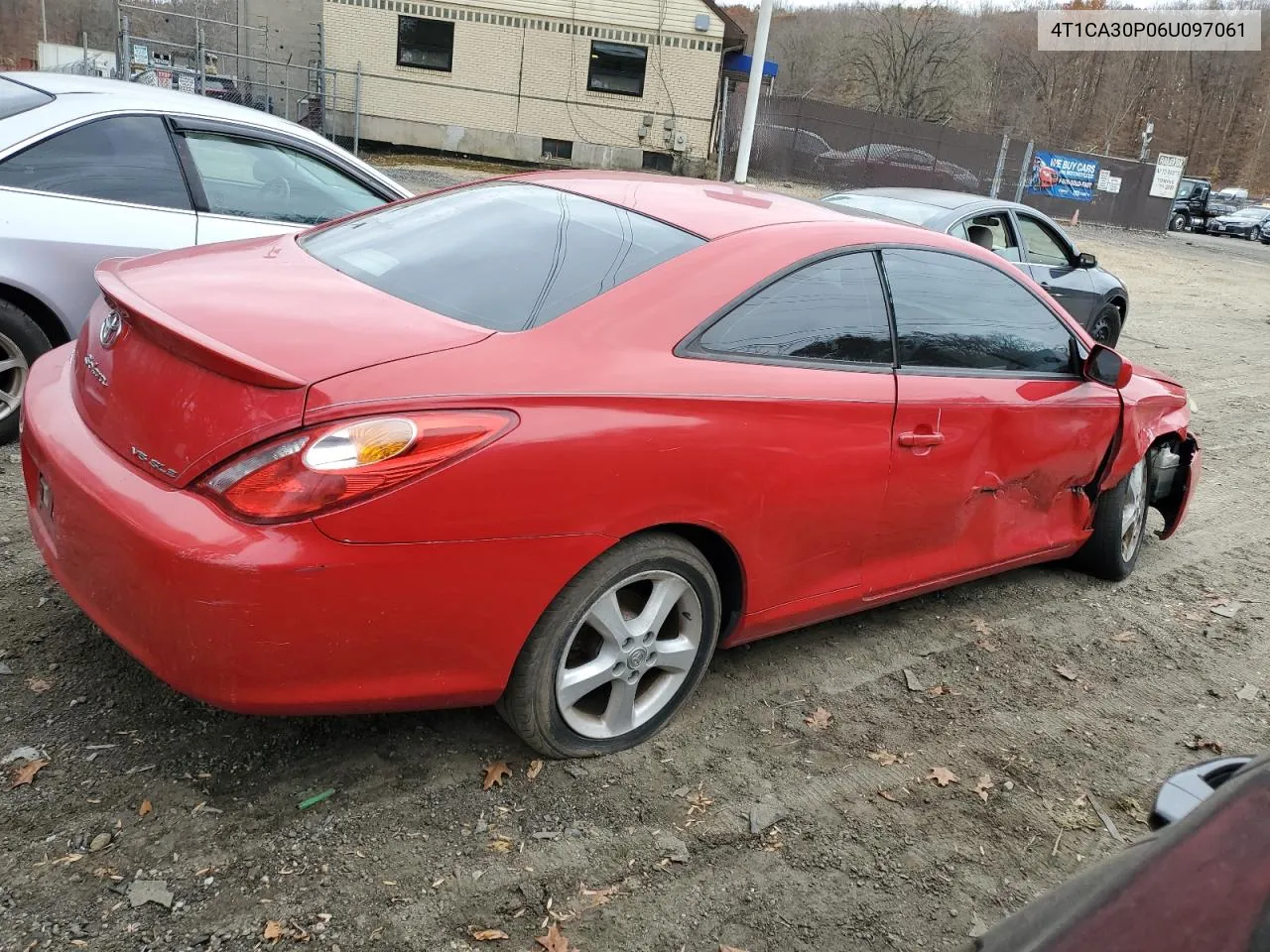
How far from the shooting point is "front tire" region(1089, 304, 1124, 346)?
9.74 m

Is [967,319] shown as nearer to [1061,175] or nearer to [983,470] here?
[983,470]

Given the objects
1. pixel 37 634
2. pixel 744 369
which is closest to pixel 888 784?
pixel 744 369

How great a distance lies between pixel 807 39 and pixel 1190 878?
78594mm

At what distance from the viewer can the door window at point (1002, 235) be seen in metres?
8.51

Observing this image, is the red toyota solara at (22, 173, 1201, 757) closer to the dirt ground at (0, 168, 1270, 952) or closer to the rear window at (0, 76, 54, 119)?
the dirt ground at (0, 168, 1270, 952)

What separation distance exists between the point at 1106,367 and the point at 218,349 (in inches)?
131

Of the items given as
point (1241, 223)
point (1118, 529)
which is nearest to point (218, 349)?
point (1118, 529)

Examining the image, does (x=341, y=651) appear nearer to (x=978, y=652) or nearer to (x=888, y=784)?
(x=888, y=784)

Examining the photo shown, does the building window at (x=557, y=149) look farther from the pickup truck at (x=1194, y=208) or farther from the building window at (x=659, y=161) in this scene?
the pickup truck at (x=1194, y=208)

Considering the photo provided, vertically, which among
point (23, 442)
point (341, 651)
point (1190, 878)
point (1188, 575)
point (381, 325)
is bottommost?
point (1188, 575)

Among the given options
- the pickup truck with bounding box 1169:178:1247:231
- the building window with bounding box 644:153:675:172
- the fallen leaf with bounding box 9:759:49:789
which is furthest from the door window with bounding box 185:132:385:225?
the pickup truck with bounding box 1169:178:1247:231

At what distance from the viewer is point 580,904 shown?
244cm

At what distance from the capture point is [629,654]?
9.47 feet

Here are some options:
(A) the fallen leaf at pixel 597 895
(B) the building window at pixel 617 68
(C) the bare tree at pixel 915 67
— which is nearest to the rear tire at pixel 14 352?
(A) the fallen leaf at pixel 597 895
